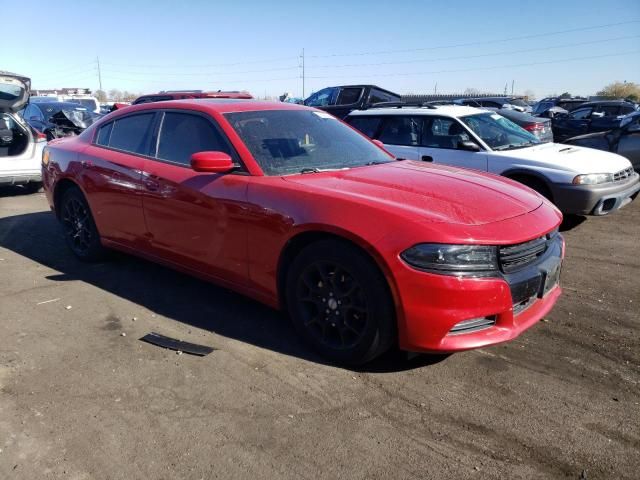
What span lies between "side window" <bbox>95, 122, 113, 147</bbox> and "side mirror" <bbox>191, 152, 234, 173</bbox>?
1.84m

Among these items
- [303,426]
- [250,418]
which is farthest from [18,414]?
[303,426]

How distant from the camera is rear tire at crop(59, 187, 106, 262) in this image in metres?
5.04

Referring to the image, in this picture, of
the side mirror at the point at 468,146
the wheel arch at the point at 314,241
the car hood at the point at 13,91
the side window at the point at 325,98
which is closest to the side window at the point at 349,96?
the side window at the point at 325,98

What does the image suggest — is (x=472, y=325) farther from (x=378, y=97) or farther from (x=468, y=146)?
(x=378, y=97)

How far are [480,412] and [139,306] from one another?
271 cm

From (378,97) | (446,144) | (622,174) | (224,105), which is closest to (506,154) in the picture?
(446,144)

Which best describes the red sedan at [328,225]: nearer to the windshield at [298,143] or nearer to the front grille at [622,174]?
the windshield at [298,143]

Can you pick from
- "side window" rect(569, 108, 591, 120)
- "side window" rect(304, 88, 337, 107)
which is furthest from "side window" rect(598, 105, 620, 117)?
"side window" rect(304, 88, 337, 107)

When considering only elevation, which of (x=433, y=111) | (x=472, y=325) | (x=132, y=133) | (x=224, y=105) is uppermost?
(x=224, y=105)

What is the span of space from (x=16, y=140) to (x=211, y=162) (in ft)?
23.1

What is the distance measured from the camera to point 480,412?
8.91ft

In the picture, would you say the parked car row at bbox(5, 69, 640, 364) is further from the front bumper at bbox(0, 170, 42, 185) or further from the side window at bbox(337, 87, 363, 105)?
the side window at bbox(337, 87, 363, 105)

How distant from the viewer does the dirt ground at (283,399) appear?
2.36 metres

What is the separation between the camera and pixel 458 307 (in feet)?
9.07
